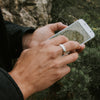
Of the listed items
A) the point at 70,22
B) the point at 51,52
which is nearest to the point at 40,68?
the point at 51,52

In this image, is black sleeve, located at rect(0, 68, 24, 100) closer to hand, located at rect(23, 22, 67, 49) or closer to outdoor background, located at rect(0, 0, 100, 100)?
hand, located at rect(23, 22, 67, 49)

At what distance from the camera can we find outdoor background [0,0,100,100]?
1.86m

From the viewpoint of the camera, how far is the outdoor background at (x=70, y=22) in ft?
6.10

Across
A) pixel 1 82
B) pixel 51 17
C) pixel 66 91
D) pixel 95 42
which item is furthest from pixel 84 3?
pixel 1 82

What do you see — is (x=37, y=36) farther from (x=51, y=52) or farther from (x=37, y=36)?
(x=51, y=52)

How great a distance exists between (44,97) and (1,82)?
1416 mm

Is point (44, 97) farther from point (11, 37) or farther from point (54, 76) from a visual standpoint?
point (54, 76)

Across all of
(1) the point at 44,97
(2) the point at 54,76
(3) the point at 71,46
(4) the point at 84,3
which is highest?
(3) the point at 71,46

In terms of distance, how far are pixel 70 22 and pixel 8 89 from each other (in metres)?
2.18

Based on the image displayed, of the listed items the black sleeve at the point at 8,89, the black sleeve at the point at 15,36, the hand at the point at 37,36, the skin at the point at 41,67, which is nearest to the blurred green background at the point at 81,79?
the hand at the point at 37,36

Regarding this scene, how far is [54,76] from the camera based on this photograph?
2.74ft

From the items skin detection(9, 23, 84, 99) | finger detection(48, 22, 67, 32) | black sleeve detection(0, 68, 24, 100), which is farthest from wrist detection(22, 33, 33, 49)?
black sleeve detection(0, 68, 24, 100)

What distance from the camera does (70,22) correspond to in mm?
2621

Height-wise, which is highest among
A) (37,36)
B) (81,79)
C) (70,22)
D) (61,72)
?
(61,72)
